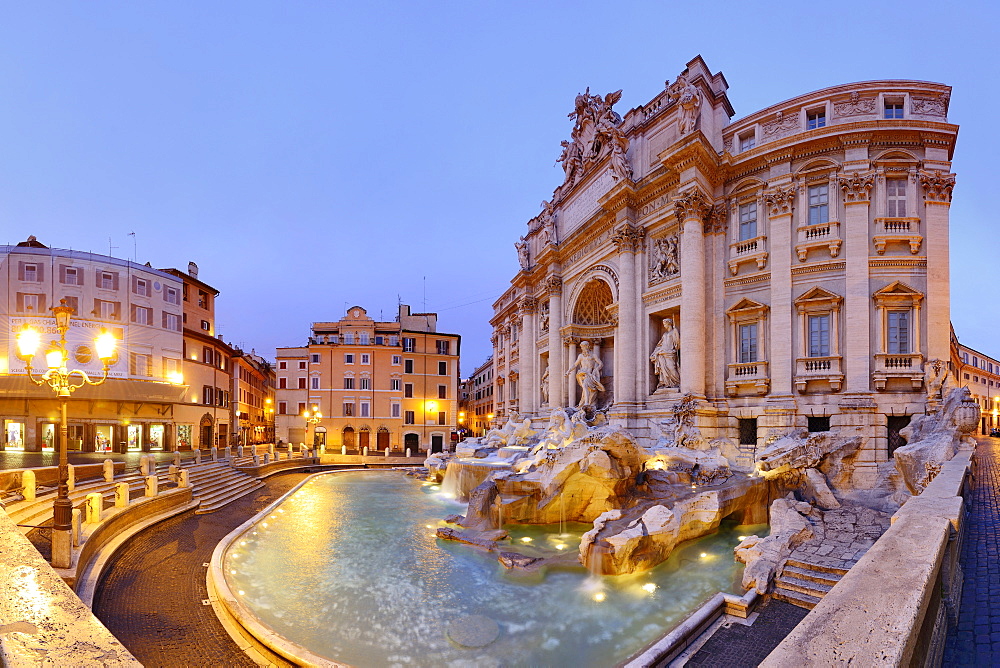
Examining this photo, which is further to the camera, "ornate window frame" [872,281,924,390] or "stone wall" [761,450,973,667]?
"ornate window frame" [872,281,924,390]

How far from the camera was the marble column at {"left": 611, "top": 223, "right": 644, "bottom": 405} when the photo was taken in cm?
2239

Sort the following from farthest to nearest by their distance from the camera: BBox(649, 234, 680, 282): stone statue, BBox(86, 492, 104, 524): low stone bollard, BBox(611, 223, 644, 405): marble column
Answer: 1. BBox(611, 223, 644, 405): marble column
2. BBox(649, 234, 680, 282): stone statue
3. BBox(86, 492, 104, 524): low stone bollard

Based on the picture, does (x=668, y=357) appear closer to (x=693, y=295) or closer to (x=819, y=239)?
(x=693, y=295)

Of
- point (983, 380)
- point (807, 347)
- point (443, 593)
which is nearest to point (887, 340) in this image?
point (807, 347)

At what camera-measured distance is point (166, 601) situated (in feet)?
30.7

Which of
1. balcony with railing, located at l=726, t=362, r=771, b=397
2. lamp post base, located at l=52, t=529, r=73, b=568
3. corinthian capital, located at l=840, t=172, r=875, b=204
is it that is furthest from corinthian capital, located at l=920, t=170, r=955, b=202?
lamp post base, located at l=52, t=529, r=73, b=568

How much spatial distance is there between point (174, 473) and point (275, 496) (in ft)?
14.7

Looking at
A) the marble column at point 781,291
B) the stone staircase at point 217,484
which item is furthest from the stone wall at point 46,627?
the marble column at point 781,291

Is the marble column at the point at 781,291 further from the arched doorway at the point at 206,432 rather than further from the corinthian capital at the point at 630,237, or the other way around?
the arched doorway at the point at 206,432

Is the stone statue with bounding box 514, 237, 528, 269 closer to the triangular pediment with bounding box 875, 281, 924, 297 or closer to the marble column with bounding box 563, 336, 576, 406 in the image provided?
the marble column with bounding box 563, 336, 576, 406

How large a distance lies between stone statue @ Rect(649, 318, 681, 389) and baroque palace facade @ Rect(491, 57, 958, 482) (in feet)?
0.20

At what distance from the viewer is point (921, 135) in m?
17.0

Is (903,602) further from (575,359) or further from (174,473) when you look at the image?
(575,359)

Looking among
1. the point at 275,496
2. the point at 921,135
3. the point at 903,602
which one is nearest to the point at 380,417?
the point at 275,496
